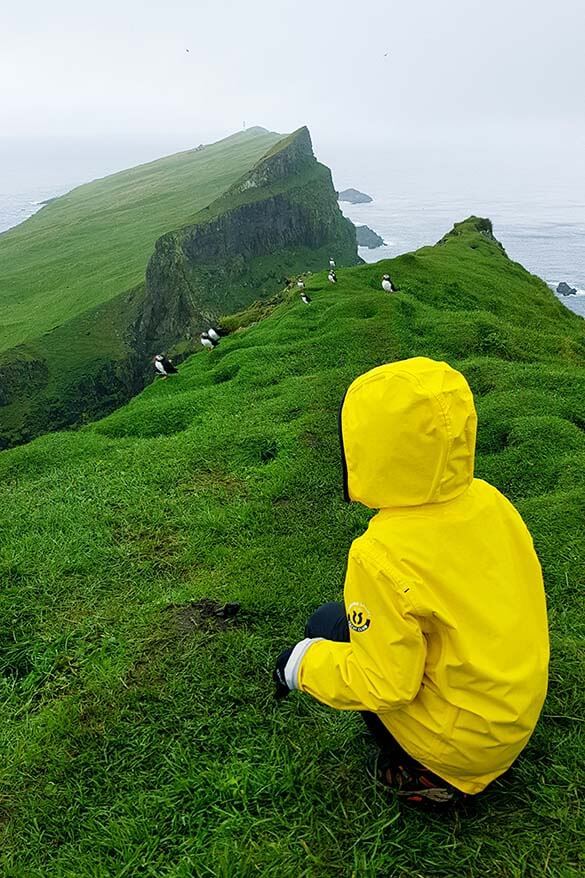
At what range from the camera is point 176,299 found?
3376 inches

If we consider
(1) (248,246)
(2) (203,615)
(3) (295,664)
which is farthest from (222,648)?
(1) (248,246)

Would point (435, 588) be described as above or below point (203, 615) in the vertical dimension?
above

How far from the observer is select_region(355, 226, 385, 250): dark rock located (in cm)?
16212

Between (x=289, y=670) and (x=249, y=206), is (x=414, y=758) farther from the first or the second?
(x=249, y=206)

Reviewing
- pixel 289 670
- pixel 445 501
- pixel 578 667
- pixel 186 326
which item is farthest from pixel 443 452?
pixel 186 326

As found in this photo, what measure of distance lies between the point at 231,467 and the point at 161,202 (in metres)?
143

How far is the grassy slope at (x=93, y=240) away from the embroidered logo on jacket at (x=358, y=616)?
86453 mm

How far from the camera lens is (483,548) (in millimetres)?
3027

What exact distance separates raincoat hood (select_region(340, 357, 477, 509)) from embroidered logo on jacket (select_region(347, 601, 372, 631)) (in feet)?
1.66

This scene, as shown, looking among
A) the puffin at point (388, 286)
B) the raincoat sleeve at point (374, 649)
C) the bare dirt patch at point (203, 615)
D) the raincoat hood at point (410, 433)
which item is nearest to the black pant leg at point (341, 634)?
the raincoat sleeve at point (374, 649)

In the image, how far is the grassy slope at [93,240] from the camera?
96250mm

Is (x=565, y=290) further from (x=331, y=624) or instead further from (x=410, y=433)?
(x=410, y=433)

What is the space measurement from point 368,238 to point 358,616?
172715 millimetres

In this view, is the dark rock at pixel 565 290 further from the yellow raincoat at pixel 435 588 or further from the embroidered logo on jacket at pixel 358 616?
the embroidered logo on jacket at pixel 358 616
